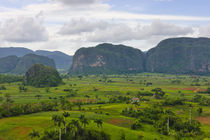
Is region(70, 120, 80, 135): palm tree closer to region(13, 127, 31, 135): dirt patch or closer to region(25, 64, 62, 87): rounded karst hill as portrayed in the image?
region(13, 127, 31, 135): dirt patch

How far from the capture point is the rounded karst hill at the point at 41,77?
564ft

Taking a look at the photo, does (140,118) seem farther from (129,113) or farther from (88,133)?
(88,133)

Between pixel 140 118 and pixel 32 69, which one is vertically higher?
pixel 32 69

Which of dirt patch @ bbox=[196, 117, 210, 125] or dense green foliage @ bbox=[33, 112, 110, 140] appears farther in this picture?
dirt patch @ bbox=[196, 117, 210, 125]

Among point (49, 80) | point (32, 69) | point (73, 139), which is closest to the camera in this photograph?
point (73, 139)

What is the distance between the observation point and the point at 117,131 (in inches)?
2275

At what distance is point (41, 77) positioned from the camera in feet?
590

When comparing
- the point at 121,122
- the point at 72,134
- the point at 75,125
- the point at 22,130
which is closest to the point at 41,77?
the point at 22,130

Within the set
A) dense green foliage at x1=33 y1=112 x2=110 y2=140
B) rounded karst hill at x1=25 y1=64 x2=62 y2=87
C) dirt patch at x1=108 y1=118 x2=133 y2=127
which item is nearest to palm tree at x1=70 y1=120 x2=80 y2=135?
dense green foliage at x1=33 y1=112 x2=110 y2=140

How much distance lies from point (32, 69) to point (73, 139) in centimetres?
15752

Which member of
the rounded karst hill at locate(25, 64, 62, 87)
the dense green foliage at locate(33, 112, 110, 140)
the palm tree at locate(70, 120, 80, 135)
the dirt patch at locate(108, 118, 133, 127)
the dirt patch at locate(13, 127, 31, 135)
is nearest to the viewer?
the dense green foliage at locate(33, 112, 110, 140)

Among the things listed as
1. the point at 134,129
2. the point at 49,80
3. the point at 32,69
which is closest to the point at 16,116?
the point at 134,129

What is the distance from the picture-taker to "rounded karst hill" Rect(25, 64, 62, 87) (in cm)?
17190

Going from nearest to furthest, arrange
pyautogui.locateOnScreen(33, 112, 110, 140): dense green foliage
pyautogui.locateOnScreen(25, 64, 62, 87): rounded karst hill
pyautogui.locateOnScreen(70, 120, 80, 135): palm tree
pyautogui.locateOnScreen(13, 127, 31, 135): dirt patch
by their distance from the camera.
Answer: pyautogui.locateOnScreen(33, 112, 110, 140): dense green foliage
pyautogui.locateOnScreen(70, 120, 80, 135): palm tree
pyautogui.locateOnScreen(13, 127, 31, 135): dirt patch
pyautogui.locateOnScreen(25, 64, 62, 87): rounded karst hill
